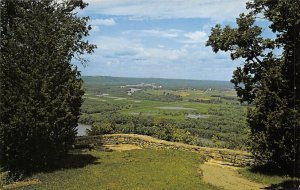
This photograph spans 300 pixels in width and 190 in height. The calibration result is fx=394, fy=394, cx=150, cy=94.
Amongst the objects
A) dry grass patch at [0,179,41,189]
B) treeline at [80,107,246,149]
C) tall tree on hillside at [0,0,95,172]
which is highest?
tall tree on hillside at [0,0,95,172]

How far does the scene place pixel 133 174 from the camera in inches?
866

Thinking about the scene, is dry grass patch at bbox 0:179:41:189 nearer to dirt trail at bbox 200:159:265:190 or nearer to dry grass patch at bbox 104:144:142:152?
dirt trail at bbox 200:159:265:190

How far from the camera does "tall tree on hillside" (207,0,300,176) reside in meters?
21.5

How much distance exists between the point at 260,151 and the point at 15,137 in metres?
14.1

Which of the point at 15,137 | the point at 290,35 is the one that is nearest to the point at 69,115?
the point at 15,137

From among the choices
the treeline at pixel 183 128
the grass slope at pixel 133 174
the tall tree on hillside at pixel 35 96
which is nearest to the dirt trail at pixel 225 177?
the grass slope at pixel 133 174

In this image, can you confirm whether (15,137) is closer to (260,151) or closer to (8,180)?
(8,180)

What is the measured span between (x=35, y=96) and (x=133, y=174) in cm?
698

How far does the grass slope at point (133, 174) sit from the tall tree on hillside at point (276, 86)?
15.3ft

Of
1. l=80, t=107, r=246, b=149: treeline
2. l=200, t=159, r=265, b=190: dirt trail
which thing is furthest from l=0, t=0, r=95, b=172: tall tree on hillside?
l=80, t=107, r=246, b=149: treeline

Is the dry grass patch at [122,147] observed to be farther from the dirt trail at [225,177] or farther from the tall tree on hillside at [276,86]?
the tall tree on hillside at [276,86]

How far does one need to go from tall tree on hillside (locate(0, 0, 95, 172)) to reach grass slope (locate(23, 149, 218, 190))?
1.82m

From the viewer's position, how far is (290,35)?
71.7ft

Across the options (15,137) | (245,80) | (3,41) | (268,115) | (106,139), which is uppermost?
(3,41)
